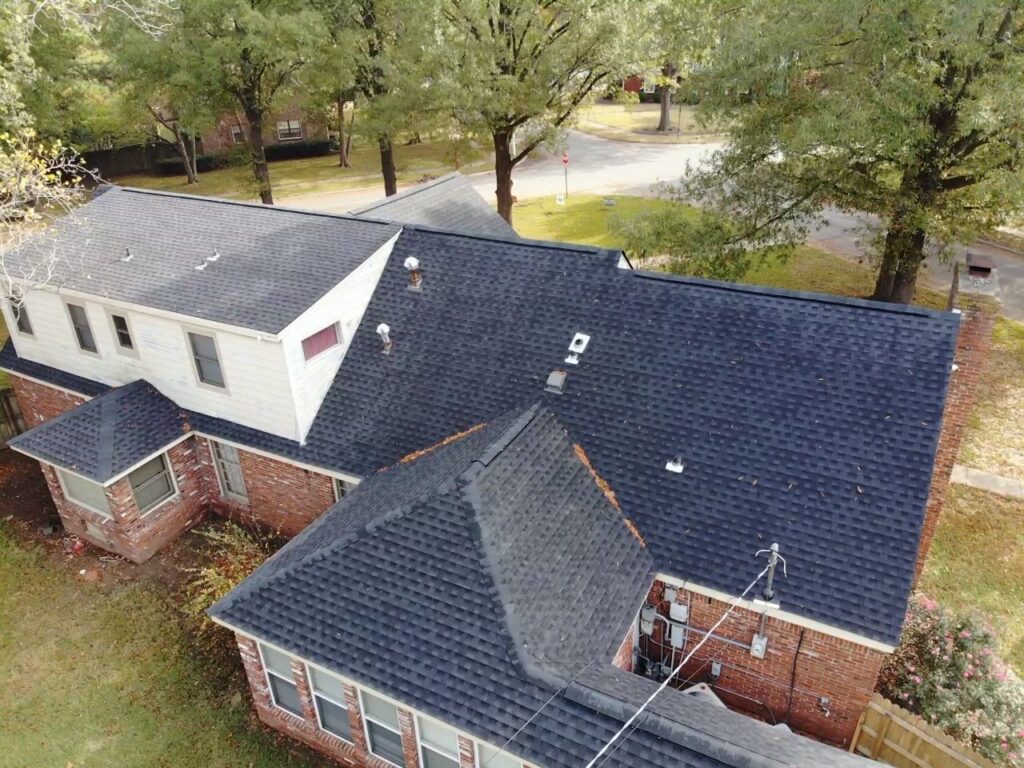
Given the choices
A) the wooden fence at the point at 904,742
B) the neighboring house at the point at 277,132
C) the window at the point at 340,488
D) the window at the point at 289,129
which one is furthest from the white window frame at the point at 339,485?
the window at the point at 289,129

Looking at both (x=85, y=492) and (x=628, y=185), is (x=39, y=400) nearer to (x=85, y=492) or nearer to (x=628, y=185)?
(x=85, y=492)

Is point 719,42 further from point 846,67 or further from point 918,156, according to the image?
point 918,156

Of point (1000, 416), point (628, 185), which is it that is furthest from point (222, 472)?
point (628, 185)

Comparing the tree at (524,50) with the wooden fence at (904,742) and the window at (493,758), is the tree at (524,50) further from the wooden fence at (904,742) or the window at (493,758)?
the wooden fence at (904,742)

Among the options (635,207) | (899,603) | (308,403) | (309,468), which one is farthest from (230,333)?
(635,207)

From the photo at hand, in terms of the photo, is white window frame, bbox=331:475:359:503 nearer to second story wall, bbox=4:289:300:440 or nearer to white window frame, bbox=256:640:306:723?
second story wall, bbox=4:289:300:440

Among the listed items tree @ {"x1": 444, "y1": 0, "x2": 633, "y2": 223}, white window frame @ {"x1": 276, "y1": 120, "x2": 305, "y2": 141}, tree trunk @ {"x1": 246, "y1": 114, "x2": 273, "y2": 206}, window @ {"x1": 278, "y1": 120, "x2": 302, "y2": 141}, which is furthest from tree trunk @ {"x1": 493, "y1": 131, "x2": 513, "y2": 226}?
window @ {"x1": 278, "y1": 120, "x2": 302, "y2": 141}
